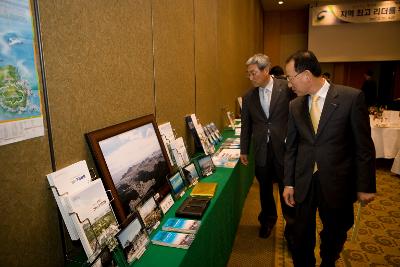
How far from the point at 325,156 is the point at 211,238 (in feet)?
2.64

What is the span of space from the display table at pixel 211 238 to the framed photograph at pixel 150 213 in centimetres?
7

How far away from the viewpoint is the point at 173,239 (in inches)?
51.8

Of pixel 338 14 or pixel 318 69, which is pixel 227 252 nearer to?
pixel 318 69

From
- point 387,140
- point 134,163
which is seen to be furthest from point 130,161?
point 387,140

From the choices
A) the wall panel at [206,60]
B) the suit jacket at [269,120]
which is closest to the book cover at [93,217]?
the suit jacket at [269,120]

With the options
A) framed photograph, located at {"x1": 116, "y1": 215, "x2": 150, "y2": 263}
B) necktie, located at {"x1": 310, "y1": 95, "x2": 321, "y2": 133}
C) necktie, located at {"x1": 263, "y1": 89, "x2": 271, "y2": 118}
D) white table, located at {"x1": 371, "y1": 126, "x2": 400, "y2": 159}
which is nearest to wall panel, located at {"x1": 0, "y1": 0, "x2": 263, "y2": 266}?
framed photograph, located at {"x1": 116, "y1": 215, "x2": 150, "y2": 263}

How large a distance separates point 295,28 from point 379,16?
90.8 inches

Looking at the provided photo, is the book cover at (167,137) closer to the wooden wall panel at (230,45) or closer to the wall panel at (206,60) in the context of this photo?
the wall panel at (206,60)

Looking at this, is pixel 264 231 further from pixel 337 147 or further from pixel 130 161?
pixel 130 161

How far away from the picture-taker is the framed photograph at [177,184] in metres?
1.72

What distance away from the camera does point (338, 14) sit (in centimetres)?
827

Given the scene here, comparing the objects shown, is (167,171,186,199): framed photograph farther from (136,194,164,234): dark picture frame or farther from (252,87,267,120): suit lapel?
(252,87,267,120): suit lapel

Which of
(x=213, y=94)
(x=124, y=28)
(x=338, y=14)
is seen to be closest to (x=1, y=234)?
(x=124, y=28)

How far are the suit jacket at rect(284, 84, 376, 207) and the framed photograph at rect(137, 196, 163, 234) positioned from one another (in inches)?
37.0
